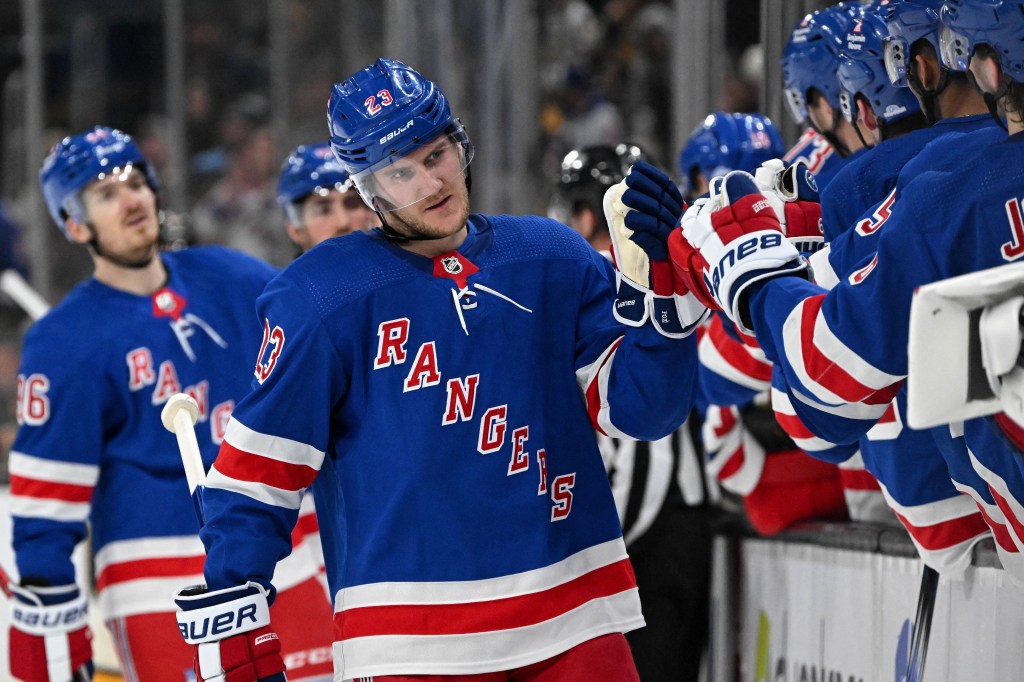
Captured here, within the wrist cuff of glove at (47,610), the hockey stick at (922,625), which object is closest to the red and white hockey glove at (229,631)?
the wrist cuff of glove at (47,610)

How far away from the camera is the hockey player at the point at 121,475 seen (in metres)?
3.20

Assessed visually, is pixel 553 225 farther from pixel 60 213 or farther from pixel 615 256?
pixel 60 213

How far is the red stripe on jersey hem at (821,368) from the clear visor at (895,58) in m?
0.60

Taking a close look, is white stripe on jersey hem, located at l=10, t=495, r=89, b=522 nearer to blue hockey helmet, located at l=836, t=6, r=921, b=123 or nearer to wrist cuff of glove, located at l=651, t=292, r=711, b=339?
wrist cuff of glove, located at l=651, t=292, r=711, b=339

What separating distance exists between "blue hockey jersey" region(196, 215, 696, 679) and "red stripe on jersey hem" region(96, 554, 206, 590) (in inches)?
37.4

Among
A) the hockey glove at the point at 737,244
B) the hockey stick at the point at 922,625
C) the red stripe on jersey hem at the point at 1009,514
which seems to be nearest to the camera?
the hockey glove at the point at 737,244

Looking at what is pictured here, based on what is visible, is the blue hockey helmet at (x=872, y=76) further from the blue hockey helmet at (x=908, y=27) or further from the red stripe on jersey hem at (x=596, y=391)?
the red stripe on jersey hem at (x=596, y=391)

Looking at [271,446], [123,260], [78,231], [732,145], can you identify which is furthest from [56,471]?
[732,145]

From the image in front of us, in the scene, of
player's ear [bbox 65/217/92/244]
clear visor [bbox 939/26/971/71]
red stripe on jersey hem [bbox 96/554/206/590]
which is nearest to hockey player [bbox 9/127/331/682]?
red stripe on jersey hem [bbox 96/554/206/590]

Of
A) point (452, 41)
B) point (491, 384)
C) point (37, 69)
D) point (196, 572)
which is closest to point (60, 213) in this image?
point (196, 572)

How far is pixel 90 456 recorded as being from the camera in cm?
320

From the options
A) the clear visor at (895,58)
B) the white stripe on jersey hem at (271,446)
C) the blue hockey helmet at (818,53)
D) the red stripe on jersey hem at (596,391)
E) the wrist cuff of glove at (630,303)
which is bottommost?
the white stripe on jersey hem at (271,446)

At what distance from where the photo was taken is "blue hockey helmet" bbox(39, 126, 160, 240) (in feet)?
11.3

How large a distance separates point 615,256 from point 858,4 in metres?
0.91
